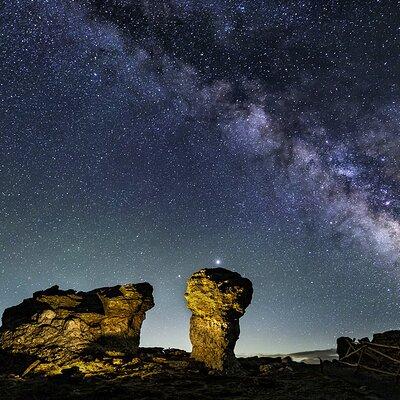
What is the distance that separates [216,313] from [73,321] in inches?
290

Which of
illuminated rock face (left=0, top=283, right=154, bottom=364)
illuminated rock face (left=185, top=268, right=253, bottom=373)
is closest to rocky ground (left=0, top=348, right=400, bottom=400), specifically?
illuminated rock face (left=185, top=268, right=253, bottom=373)

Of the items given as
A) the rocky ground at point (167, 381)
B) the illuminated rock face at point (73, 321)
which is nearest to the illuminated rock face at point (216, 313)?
the rocky ground at point (167, 381)

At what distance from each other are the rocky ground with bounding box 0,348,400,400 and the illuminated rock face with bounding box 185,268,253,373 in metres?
0.82

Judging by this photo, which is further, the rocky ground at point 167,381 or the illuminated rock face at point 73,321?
the illuminated rock face at point 73,321

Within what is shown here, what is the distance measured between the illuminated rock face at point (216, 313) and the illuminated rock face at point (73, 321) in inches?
144

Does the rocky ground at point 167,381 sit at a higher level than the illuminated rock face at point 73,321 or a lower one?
lower

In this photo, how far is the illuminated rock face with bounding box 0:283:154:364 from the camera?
1756 cm

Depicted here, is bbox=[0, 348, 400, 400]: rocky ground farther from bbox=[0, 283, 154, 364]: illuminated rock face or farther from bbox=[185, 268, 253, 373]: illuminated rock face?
bbox=[0, 283, 154, 364]: illuminated rock face

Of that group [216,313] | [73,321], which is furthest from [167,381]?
[73,321]

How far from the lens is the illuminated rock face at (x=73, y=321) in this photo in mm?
17562

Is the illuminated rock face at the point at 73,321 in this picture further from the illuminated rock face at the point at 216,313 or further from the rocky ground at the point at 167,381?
the illuminated rock face at the point at 216,313

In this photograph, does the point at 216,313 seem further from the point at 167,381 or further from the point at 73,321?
the point at 73,321

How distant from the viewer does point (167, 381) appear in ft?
44.6

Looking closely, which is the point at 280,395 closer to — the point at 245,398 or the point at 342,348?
the point at 245,398
